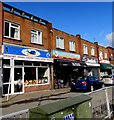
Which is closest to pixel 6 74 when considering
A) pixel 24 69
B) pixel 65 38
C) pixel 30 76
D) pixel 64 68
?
pixel 24 69

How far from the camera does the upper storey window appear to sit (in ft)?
55.1

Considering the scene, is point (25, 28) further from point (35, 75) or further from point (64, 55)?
point (64, 55)

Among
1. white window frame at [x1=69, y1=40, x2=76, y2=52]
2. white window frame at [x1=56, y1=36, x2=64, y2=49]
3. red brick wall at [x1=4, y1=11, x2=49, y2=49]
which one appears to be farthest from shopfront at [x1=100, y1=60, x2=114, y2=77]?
red brick wall at [x1=4, y1=11, x2=49, y2=49]

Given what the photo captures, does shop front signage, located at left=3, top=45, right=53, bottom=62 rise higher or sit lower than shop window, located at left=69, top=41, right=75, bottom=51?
lower

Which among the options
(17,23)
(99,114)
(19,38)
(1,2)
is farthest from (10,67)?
(99,114)

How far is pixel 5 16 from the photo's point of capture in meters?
16.5

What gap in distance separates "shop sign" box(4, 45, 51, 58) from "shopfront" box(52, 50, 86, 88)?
1.51 metres

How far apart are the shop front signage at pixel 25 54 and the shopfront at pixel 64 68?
50.2 inches

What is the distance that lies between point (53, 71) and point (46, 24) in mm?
5374

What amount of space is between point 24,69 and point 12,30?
3.75m

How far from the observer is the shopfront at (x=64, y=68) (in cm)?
2172

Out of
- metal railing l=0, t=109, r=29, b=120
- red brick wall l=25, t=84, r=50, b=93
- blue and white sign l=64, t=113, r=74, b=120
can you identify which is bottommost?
red brick wall l=25, t=84, r=50, b=93

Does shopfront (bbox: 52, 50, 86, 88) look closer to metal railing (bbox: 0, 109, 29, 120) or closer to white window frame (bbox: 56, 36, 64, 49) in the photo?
white window frame (bbox: 56, 36, 64, 49)

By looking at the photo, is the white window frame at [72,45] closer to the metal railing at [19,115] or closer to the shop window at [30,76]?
the shop window at [30,76]
